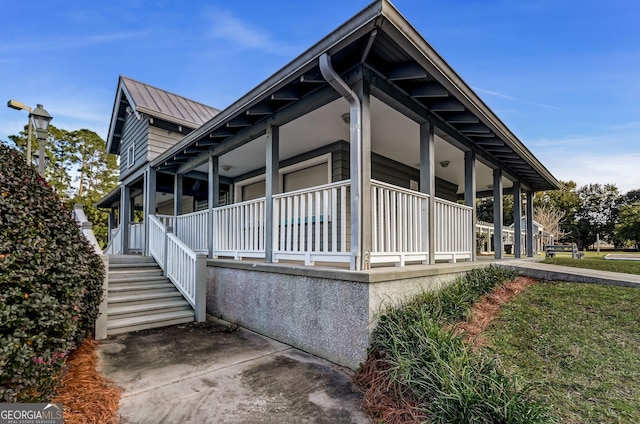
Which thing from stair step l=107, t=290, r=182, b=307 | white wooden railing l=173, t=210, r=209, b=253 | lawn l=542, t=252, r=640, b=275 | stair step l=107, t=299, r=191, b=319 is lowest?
stair step l=107, t=299, r=191, b=319

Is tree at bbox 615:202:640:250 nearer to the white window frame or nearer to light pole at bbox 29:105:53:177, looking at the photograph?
the white window frame

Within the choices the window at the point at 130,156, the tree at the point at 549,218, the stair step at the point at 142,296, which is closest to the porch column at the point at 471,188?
the stair step at the point at 142,296

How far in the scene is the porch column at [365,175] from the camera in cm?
368

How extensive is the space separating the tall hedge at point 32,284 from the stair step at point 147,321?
2468 millimetres

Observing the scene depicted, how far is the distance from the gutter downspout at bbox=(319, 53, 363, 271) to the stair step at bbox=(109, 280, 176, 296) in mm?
4402

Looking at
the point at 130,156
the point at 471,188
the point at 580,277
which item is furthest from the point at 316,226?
the point at 130,156

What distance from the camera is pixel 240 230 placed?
5969 mm

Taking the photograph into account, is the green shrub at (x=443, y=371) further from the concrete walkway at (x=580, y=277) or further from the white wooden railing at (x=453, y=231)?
the concrete walkway at (x=580, y=277)

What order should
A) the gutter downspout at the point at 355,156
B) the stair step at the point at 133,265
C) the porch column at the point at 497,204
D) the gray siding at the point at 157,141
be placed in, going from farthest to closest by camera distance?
1. the gray siding at the point at 157,141
2. the porch column at the point at 497,204
3. the stair step at the point at 133,265
4. the gutter downspout at the point at 355,156

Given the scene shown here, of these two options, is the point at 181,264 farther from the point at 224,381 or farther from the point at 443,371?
the point at 443,371

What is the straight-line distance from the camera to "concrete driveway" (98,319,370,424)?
8.34ft

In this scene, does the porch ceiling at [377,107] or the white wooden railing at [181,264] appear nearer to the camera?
the porch ceiling at [377,107]

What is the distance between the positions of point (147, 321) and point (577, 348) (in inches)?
226

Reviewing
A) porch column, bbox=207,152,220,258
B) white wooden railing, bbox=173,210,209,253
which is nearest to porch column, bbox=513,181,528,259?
porch column, bbox=207,152,220,258
